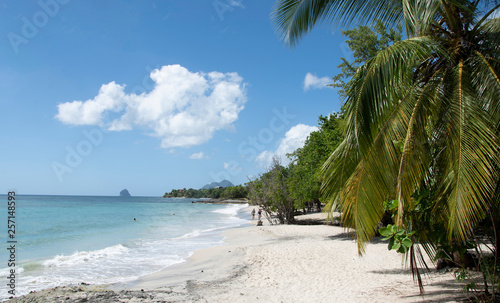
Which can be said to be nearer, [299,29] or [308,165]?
[299,29]

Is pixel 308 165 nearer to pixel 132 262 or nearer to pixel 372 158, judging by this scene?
pixel 132 262

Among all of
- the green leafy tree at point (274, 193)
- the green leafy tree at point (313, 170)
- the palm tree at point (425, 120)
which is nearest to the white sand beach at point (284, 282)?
the palm tree at point (425, 120)

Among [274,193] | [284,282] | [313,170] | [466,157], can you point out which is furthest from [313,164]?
[466,157]

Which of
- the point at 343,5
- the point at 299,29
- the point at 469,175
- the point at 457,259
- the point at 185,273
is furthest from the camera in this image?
the point at 185,273

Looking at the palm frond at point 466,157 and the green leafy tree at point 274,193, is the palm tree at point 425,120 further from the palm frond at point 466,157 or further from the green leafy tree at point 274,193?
the green leafy tree at point 274,193

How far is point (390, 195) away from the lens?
3783 mm

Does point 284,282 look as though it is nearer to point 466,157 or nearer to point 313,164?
point 466,157

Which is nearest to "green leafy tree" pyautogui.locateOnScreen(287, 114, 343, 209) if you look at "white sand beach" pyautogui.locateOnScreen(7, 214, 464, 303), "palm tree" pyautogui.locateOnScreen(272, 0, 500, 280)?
"white sand beach" pyautogui.locateOnScreen(7, 214, 464, 303)

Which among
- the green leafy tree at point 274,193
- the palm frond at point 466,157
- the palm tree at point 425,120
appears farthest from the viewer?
the green leafy tree at point 274,193

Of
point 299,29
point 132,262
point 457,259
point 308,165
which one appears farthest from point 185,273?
point 308,165

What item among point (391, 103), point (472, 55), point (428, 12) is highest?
point (428, 12)

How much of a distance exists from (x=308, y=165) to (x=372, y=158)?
14.3 meters

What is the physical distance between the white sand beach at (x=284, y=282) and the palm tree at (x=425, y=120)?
7.39 ft

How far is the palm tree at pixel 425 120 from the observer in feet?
10.5
